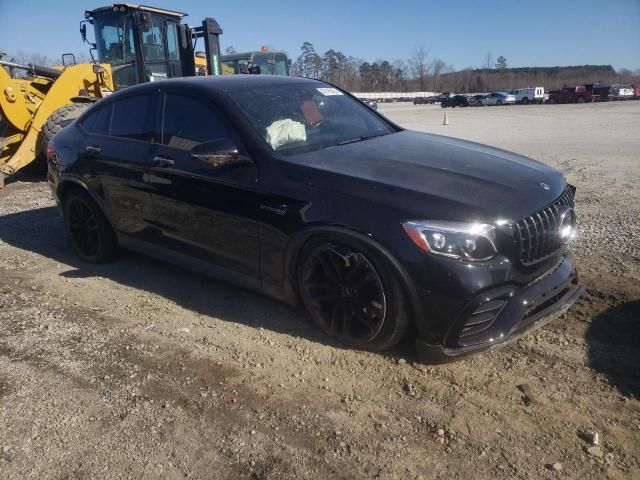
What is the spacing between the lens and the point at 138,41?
10.0 metres

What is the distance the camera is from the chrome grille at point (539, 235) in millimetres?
2764

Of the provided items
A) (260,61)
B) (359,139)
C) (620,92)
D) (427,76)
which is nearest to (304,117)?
(359,139)

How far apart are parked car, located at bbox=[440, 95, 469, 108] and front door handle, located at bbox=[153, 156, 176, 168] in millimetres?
51756

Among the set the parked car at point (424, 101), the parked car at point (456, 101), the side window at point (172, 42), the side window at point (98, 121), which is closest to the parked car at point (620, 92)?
the parked car at point (456, 101)

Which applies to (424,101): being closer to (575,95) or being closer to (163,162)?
(575,95)

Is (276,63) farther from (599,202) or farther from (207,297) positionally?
(207,297)

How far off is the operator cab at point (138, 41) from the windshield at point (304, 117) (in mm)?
7285

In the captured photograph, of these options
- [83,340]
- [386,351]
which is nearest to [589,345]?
[386,351]

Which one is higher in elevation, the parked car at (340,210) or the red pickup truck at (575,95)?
the red pickup truck at (575,95)

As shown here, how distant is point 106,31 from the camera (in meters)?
10.3

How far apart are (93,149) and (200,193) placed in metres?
1.61

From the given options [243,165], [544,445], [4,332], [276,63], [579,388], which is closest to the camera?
[544,445]

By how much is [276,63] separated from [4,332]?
16.0 meters

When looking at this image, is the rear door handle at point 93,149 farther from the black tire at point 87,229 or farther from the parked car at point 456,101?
the parked car at point 456,101
